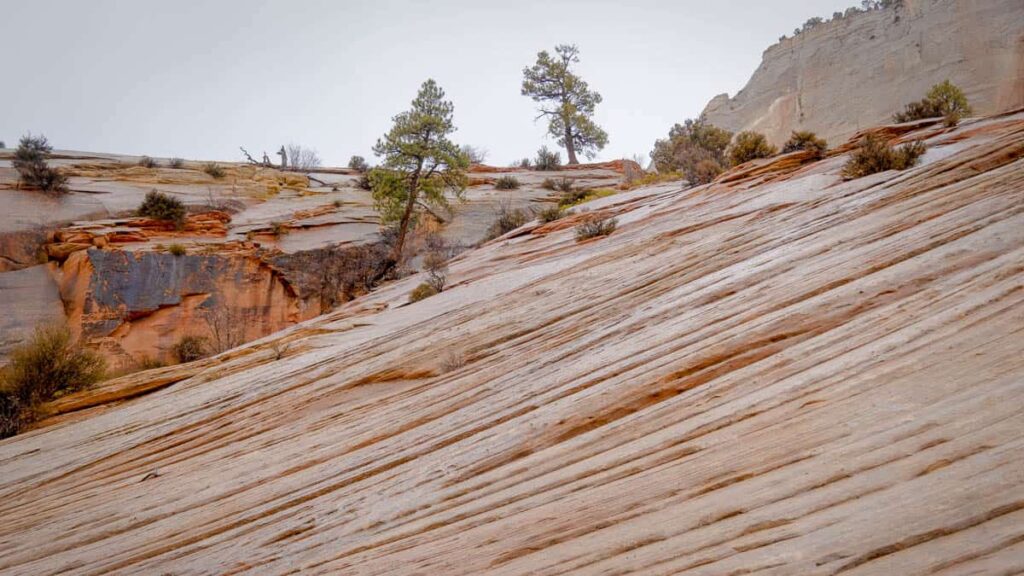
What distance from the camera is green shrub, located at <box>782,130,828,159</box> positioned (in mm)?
9430

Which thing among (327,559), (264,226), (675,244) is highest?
(264,226)

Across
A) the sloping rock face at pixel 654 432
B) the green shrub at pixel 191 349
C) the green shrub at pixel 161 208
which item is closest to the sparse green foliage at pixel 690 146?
the sloping rock face at pixel 654 432

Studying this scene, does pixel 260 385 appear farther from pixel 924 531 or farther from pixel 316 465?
pixel 924 531

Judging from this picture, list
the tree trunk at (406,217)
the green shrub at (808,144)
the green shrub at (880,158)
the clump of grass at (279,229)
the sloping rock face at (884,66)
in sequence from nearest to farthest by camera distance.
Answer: the green shrub at (880,158)
the green shrub at (808,144)
the sloping rock face at (884,66)
the tree trunk at (406,217)
the clump of grass at (279,229)

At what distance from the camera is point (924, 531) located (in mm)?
1504

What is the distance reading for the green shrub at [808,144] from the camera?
30.9 feet

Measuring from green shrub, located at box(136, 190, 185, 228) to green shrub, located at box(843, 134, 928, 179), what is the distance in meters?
21.0

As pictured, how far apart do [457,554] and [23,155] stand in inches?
1051

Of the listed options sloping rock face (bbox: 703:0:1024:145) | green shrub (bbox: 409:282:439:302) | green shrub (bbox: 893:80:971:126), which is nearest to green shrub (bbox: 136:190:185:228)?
green shrub (bbox: 409:282:439:302)

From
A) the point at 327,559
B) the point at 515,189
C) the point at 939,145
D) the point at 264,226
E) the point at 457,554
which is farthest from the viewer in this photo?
the point at 515,189

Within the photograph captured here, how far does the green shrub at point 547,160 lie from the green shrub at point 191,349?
22.8 metres

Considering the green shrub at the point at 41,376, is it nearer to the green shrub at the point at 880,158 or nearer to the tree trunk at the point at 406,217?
the tree trunk at the point at 406,217

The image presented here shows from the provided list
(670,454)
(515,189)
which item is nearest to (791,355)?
(670,454)

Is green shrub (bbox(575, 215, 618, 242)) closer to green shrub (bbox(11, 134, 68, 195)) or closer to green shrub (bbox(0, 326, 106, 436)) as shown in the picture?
green shrub (bbox(0, 326, 106, 436))
